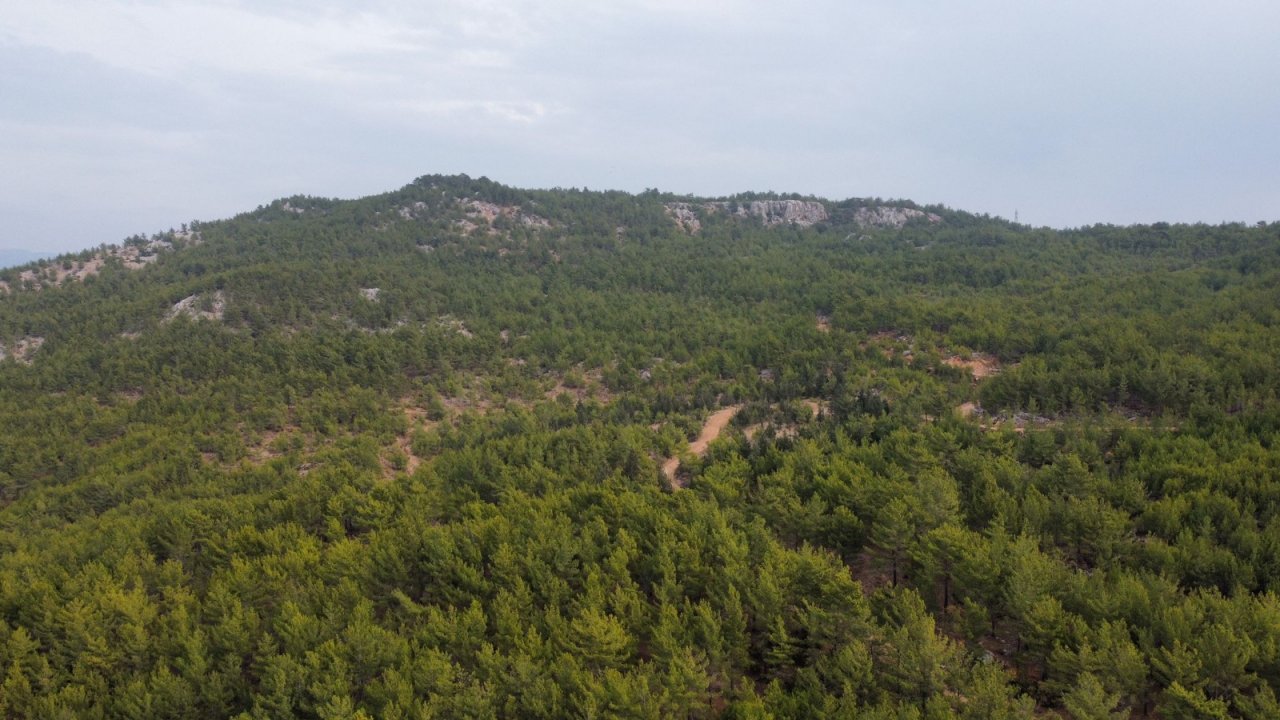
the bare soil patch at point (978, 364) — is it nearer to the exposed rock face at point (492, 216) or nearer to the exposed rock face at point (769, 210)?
the exposed rock face at point (492, 216)

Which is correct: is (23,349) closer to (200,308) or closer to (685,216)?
(200,308)

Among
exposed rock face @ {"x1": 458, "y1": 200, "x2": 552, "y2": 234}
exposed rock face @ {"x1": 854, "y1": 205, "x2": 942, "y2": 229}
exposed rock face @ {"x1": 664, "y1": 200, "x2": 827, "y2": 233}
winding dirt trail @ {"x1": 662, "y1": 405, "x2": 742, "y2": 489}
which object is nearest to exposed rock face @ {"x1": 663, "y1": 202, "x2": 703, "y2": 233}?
exposed rock face @ {"x1": 664, "y1": 200, "x2": 827, "y2": 233}

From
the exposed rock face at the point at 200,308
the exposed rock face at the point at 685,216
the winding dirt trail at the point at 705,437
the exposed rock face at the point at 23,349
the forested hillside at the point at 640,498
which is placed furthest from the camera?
the exposed rock face at the point at 685,216

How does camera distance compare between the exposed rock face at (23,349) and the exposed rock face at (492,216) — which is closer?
the exposed rock face at (23,349)

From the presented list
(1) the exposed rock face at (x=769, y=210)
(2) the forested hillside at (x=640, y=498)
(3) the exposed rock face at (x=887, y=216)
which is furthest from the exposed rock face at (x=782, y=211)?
(2) the forested hillside at (x=640, y=498)

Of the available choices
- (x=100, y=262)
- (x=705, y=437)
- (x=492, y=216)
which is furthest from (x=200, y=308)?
(x=705, y=437)

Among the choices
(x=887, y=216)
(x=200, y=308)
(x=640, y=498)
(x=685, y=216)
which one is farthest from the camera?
(x=887, y=216)

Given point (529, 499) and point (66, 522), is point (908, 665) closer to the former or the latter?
point (529, 499)
